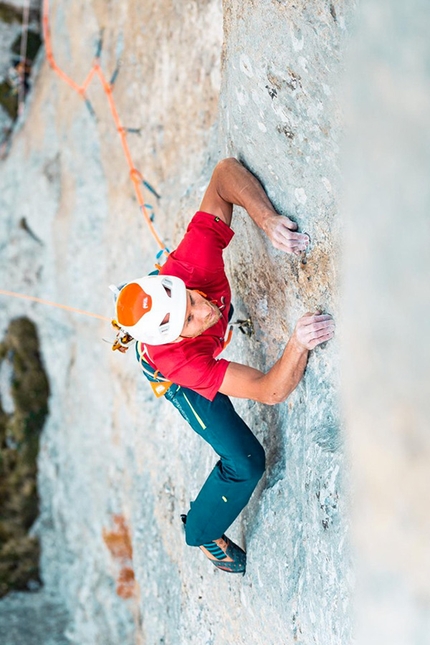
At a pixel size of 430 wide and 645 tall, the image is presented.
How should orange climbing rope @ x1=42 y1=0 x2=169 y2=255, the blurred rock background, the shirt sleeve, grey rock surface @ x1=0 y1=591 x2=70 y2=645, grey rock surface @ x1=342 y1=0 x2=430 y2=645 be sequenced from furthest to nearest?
1. grey rock surface @ x1=0 y1=591 x2=70 y2=645
2. orange climbing rope @ x1=42 y1=0 x2=169 y2=255
3. the shirt sleeve
4. the blurred rock background
5. grey rock surface @ x1=342 y1=0 x2=430 y2=645

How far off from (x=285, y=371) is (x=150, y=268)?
386 centimetres

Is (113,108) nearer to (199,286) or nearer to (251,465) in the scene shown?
(199,286)

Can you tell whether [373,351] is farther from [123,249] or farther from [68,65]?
[68,65]

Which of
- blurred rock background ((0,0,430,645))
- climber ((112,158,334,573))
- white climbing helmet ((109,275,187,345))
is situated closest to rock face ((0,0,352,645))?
blurred rock background ((0,0,430,645))

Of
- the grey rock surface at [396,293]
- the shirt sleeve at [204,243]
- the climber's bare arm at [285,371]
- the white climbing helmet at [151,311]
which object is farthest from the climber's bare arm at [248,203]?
the grey rock surface at [396,293]

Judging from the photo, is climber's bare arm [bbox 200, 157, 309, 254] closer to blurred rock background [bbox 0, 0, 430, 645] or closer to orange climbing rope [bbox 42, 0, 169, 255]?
blurred rock background [bbox 0, 0, 430, 645]

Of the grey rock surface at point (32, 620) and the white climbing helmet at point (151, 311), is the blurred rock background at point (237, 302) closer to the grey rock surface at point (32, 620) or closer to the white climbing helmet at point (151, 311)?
the grey rock surface at point (32, 620)

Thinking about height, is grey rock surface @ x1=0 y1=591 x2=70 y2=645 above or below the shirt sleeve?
below

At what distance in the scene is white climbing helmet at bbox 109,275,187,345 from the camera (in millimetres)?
3830

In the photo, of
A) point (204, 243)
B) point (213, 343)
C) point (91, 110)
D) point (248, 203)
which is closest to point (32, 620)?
point (91, 110)

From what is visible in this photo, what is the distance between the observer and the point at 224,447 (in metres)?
4.43

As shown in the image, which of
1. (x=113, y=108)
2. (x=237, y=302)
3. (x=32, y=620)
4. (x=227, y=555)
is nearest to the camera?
(x=227, y=555)

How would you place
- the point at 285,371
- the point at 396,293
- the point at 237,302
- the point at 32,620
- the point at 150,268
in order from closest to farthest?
the point at 396,293
the point at 285,371
the point at 237,302
the point at 150,268
the point at 32,620

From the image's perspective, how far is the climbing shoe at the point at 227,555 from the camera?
4.88 metres
